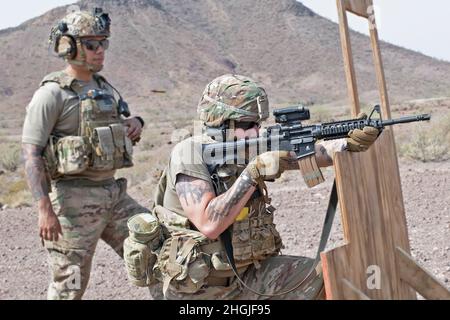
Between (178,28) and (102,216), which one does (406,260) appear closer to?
(102,216)

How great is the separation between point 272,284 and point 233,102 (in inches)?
29.8

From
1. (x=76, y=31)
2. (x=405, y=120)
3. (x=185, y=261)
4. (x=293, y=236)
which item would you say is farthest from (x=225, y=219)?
(x=293, y=236)

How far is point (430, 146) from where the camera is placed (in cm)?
1027

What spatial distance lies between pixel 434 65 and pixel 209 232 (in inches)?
2505

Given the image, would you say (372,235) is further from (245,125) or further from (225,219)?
(245,125)

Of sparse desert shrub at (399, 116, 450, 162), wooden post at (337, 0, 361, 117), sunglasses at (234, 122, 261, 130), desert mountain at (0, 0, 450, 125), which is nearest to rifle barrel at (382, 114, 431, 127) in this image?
wooden post at (337, 0, 361, 117)

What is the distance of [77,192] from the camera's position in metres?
3.92

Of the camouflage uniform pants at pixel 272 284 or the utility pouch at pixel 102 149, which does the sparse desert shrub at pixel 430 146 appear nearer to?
the utility pouch at pixel 102 149

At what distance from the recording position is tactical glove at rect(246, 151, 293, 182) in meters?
2.71

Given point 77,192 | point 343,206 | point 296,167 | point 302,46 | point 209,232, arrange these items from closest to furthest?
point 343,206
point 209,232
point 296,167
point 77,192
point 302,46

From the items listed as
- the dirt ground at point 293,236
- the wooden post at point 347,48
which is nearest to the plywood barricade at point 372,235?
the wooden post at point 347,48

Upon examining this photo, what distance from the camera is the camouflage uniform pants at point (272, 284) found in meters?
3.01

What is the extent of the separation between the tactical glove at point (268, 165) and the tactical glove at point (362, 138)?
9.7 inches
